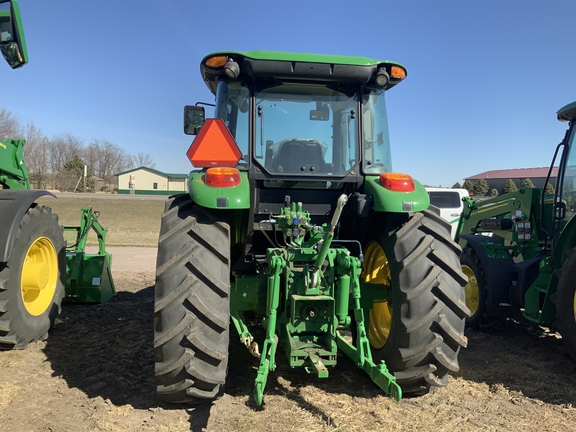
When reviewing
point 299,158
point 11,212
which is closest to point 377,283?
point 299,158

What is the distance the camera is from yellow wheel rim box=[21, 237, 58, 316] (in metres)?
4.57

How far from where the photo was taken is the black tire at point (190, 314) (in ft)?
9.25

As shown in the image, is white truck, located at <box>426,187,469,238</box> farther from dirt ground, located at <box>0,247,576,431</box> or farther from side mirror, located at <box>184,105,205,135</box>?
side mirror, located at <box>184,105,205,135</box>

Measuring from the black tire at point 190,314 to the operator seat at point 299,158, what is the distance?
3.15ft

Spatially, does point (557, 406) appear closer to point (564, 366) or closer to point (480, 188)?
point (564, 366)

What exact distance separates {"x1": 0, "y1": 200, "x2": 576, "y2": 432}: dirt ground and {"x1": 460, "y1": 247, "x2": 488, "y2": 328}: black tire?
62cm

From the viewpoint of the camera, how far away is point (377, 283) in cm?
377

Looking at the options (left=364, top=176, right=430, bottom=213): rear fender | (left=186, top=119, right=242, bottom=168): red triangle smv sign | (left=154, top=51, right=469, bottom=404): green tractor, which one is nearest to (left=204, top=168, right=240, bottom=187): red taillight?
(left=154, top=51, right=469, bottom=404): green tractor

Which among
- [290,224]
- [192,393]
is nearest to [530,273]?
[290,224]

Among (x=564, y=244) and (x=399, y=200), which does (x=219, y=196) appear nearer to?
(x=399, y=200)

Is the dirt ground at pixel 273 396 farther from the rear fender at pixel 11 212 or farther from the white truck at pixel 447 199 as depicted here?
the white truck at pixel 447 199

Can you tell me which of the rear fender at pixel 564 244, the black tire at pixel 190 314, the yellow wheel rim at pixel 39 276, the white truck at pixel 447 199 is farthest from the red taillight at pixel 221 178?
the white truck at pixel 447 199

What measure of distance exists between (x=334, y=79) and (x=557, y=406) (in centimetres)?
297

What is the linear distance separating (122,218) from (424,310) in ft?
70.0
